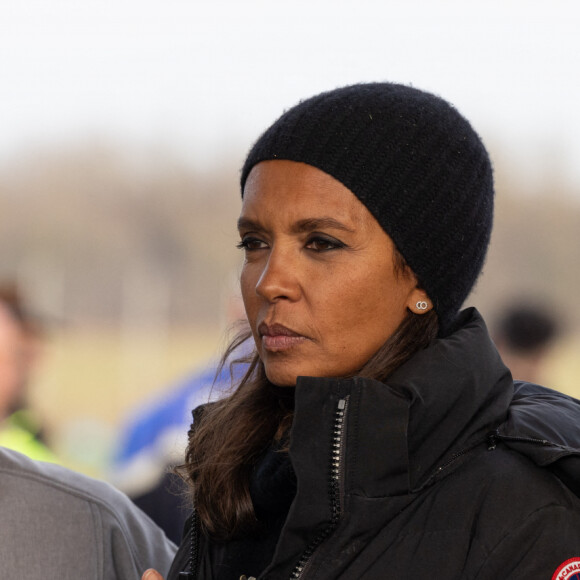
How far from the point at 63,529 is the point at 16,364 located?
234cm

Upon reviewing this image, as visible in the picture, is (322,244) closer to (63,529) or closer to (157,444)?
(63,529)

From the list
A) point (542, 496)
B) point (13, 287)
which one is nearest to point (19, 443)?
point (13, 287)

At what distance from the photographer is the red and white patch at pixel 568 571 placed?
4.95ft

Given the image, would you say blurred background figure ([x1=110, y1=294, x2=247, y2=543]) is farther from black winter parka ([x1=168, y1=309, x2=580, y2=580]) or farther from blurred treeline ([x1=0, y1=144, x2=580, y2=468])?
blurred treeline ([x1=0, y1=144, x2=580, y2=468])

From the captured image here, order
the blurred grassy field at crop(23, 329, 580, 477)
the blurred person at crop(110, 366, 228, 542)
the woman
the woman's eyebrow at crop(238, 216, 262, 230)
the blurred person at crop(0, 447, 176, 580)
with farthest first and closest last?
the blurred grassy field at crop(23, 329, 580, 477)
the blurred person at crop(110, 366, 228, 542)
the blurred person at crop(0, 447, 176, 580)
the woman's eyebrow at crop(238, 216, 262, 230)
the woman

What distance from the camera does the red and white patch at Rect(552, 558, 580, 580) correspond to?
4.95ft

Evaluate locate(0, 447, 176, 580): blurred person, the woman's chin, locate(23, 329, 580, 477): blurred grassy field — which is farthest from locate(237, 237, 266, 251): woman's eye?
locate(23, 329, 580, 477): blurred grassy field

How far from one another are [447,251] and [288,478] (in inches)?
21.8

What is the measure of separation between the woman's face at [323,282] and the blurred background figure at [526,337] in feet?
10.8

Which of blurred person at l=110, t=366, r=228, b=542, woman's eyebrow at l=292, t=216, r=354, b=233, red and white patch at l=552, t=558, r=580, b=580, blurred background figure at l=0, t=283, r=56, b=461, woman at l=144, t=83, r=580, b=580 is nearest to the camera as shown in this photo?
red and white patch at l=552, t=558, r=580, b=580

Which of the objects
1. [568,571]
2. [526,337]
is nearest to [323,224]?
[568,571]

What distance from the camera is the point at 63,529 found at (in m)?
2.19

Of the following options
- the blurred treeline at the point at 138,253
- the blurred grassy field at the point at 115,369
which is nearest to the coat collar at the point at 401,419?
the blurred grassy field at the point at 115,369

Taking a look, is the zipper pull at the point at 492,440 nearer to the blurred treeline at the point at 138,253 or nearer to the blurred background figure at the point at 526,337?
the blurred background figure at the point at 526,337
